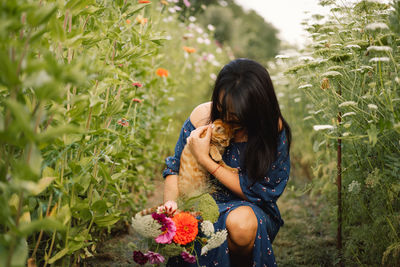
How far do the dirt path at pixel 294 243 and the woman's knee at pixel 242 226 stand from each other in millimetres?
680

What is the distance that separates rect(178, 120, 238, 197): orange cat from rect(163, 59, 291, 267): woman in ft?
0.15

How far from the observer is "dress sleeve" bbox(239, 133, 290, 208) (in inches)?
70.3

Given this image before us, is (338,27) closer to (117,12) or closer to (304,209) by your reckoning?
→ (117,12)

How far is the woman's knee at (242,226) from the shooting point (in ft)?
5.41

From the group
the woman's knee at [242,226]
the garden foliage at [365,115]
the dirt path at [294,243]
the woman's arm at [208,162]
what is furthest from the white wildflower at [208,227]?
the dirt path at [294,243]

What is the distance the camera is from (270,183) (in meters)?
1.81

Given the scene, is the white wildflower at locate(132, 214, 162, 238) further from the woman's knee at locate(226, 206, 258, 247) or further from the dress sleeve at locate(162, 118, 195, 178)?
the dress sleeve at locate(162, 118, 195, 178)

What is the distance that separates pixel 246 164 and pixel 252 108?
1.00 feet

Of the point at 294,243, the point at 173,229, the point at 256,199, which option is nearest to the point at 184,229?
the point at 173,229

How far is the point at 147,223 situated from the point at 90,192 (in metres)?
0.32

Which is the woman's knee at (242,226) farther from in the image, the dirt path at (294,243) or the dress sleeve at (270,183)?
the dirt path at (294,243)

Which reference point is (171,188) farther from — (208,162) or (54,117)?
(54,117)

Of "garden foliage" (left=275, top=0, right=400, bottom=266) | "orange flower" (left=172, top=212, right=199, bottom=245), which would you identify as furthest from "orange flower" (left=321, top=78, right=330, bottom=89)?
"orange flower" (left=172, top=212, right=199, bottom=245)

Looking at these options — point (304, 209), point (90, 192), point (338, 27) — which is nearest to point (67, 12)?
point (90, 192)
